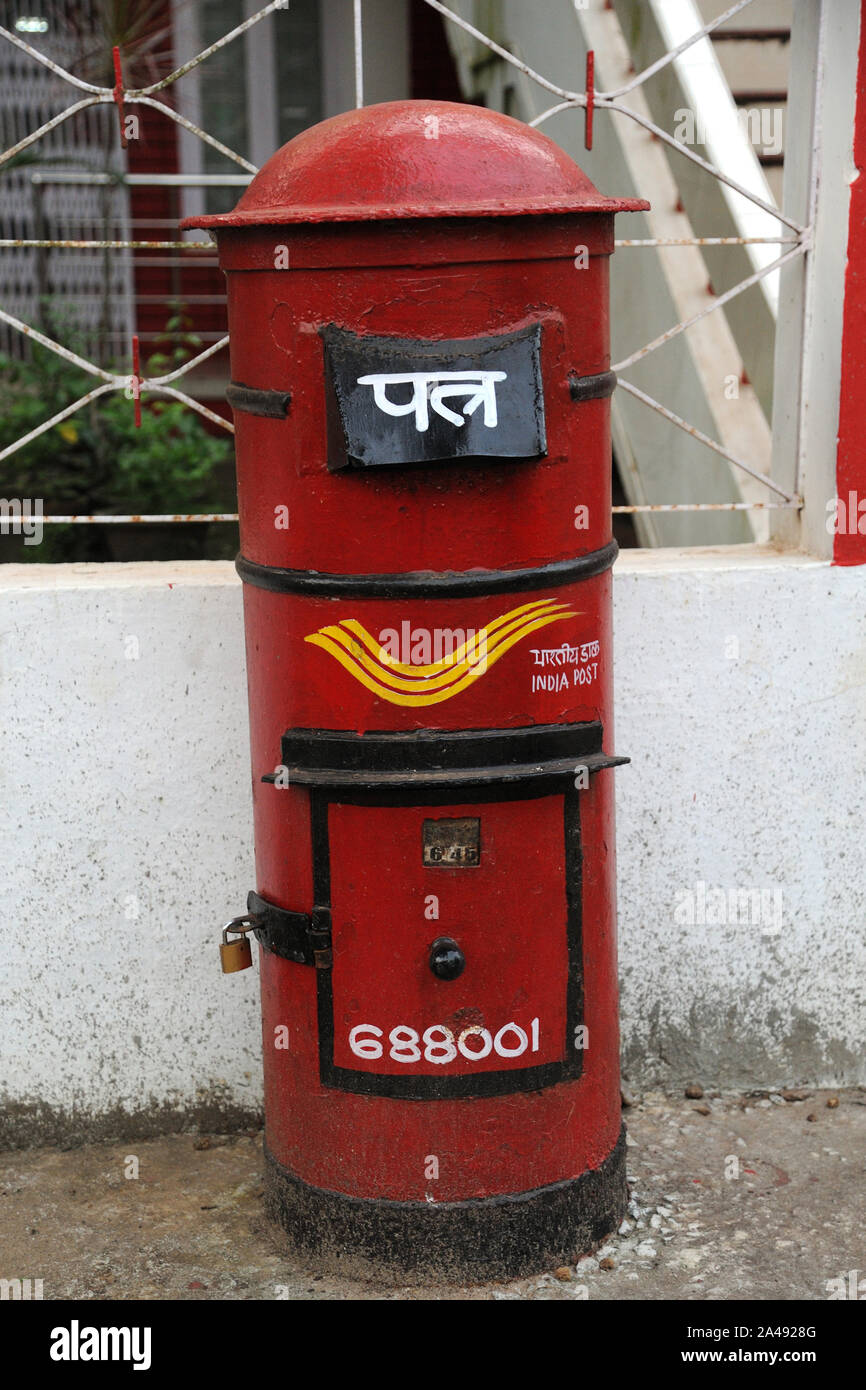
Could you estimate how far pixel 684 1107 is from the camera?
155 inches

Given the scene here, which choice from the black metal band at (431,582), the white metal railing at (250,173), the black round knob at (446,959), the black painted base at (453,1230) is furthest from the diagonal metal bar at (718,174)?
the black painted base at (453,1230)

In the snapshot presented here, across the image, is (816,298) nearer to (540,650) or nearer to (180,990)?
(540,650)

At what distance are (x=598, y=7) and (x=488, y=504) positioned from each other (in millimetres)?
3840

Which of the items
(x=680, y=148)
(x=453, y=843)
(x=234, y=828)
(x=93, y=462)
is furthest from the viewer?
(x=93, y=462)

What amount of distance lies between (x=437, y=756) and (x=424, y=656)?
0.20m

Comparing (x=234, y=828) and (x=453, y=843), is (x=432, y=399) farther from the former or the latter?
(x=234, y=828)

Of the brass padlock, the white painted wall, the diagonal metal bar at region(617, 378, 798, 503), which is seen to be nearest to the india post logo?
the brass padlock

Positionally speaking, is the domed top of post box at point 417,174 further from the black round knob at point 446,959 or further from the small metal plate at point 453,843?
the black round knob at point 446,959

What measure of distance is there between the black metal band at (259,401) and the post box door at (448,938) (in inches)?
31.1

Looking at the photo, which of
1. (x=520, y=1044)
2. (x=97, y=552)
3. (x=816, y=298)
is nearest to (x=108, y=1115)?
(x=520, y=1044)

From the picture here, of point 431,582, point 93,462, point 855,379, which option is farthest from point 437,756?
point 93,462

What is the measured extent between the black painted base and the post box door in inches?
11.0

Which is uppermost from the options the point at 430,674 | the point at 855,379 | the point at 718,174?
the point at 718,174

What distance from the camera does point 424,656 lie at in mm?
2826
